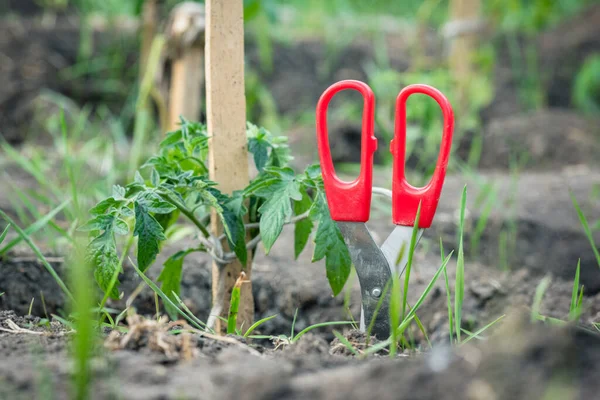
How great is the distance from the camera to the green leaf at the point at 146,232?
107 centimetres

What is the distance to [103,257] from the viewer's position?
1071 mm

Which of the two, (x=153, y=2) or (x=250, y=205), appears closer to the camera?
(x=250, y=205)

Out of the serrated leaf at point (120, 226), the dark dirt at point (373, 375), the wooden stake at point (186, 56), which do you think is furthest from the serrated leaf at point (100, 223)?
the wooden stake at point (186, 56)

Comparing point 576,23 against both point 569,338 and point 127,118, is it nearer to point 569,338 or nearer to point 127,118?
point 127,118

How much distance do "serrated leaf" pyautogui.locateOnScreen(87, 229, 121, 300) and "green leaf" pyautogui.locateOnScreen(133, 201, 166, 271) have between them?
4 centimetres

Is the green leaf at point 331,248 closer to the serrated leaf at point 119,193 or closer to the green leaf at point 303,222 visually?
the green leaf at point 303,222

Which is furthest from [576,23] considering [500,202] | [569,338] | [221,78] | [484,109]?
[569,338]

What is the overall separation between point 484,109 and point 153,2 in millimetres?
2185

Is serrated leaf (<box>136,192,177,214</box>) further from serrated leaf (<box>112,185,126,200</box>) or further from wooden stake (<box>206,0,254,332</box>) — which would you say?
wooden stake (<box>206,0,254,332</box>)

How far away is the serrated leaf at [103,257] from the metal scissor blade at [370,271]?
15.5 inches

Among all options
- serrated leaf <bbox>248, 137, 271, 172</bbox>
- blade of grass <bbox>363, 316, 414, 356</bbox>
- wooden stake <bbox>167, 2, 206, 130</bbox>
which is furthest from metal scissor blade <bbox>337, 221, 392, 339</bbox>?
wooden stake <bbox>167, 2, 206, 130</bbox>

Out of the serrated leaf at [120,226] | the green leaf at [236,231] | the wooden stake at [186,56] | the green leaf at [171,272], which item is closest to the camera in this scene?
the serrated leaf at [120,226]

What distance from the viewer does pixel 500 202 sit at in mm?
2473

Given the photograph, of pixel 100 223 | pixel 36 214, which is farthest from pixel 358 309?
pixel 36 214
